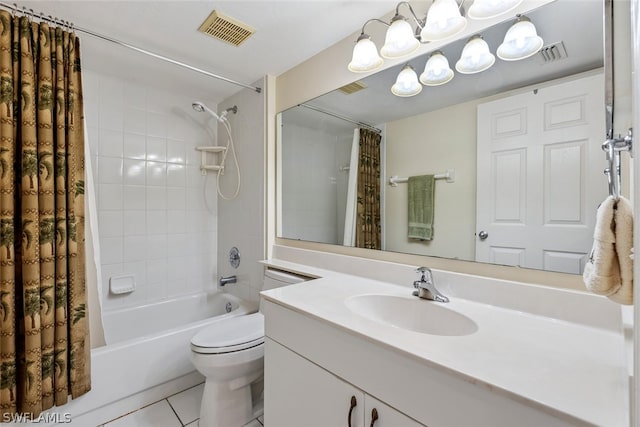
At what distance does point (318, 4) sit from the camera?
1301mm

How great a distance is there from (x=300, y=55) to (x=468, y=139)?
1.18 metres

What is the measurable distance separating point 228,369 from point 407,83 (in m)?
1.61

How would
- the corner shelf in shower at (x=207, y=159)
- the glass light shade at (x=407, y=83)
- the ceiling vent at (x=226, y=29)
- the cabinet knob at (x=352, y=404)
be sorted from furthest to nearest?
the corner shelf in shower at (x=207, y=159)
the ceiling vent at (x=226, y=29)
the glass light shade at (x=407, y=83)
the cabinet knob at (x=352, y=404)

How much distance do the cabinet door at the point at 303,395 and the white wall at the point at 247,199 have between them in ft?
3.22

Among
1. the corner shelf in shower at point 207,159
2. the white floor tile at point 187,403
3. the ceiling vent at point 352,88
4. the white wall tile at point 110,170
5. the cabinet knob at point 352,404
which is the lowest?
the white floor tile at point 187,403

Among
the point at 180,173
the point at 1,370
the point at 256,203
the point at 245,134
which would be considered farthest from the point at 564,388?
the point at 180,173

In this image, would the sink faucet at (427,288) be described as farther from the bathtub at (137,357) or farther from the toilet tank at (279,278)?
the bathtub at (137,357)

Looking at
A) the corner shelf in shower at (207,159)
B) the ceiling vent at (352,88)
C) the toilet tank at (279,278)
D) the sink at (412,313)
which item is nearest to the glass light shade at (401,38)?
the ceiling vent at (352,88)

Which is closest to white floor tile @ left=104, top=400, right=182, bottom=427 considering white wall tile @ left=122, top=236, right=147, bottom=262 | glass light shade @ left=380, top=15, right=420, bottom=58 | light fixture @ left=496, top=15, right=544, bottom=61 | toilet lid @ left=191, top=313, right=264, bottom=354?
toilet lid @ left=191, top=313, right=264, bottom=354

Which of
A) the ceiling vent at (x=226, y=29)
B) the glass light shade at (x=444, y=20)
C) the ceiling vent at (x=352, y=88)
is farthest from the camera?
the ceiling vent at (x=352, y=88)

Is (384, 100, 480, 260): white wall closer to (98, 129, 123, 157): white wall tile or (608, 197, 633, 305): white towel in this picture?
(608, 197, 633, 305): white towel

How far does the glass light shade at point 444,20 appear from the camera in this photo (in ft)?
3.38

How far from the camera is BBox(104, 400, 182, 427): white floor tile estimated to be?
1.44 m

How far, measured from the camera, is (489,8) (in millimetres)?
967
